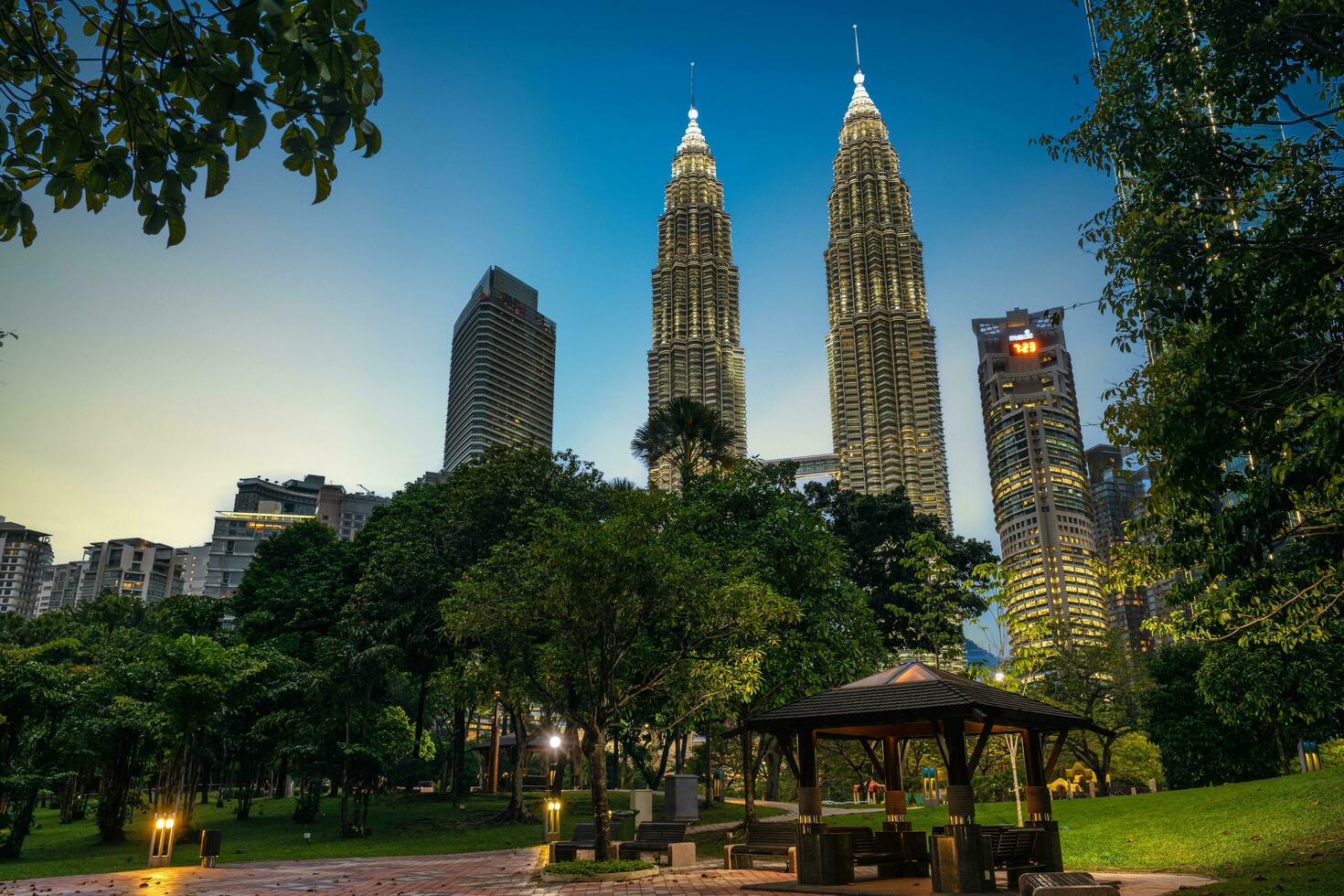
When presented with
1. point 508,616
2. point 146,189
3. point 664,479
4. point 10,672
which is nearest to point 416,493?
point 10,672

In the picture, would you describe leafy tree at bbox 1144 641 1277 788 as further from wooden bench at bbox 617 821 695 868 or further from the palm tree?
wooden bench at bbox 617 821 695 868

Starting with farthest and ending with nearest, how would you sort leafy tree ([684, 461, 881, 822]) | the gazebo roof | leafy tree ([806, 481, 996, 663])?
leafy tree ([806, 481, 996, 663]), leafy tree ([684, 461, 881, 822]), the gazebo roof

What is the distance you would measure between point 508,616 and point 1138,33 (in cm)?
1632

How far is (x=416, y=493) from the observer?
41875 mm

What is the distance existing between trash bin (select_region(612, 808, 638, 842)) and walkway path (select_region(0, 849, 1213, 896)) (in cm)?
764

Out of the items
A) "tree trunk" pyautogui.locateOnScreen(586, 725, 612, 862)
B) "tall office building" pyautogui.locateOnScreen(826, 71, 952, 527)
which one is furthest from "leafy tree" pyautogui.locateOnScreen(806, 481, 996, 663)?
"tall office building" pyautogui.locateOnScreen(826, 71, 952, 527)

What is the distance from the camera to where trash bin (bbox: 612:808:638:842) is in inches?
1090

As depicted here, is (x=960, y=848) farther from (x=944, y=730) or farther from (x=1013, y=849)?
(x=944, y=730)

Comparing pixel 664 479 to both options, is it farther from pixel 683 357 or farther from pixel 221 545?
pixel 221 545

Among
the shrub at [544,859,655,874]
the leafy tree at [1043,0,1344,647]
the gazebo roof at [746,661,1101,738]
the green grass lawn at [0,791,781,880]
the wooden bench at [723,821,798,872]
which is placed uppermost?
the leafy tree at [1043,0,1344,647]

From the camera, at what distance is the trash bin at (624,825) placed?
27694 millimetres

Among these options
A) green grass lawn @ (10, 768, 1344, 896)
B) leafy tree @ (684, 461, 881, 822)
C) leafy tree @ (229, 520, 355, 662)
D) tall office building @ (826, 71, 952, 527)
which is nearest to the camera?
green grass lawn @ (10, 768, 1344, 896)

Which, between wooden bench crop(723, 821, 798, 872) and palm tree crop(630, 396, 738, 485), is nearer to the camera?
wooden bench crop(723, 821, 798, 872)

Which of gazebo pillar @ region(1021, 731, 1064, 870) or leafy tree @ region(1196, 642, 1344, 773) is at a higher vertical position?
leafy tree @ region(1196, 642, 1344, 773)
